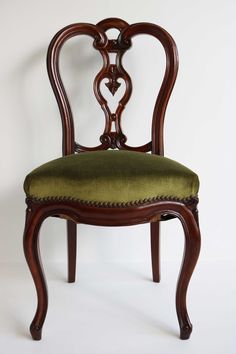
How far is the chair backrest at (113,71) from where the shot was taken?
4.85ft

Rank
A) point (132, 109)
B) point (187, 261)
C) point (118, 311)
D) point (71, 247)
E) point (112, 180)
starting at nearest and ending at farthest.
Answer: point (112, 180) < point (187, 261) < point (118, 311) < point (71, 247) < point (132, 109)

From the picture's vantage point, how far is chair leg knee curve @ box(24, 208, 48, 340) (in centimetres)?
119

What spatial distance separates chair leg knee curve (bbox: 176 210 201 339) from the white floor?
59mm

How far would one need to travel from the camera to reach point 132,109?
5.77 ft

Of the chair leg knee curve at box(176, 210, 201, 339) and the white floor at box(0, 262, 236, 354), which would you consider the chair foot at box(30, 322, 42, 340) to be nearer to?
the white floor at box(0, 262, 236, 354)

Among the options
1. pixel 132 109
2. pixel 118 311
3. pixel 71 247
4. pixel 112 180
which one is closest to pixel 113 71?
pixel 132 109

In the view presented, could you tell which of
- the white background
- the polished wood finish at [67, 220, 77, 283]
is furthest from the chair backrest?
the polished wood finish at [67, 220, 77, 283]

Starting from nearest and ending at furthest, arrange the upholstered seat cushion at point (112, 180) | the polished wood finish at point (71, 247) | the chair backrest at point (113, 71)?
the upholstered seat cushion at point (112, 180)
the chair backrest at point (113, 71)
the polished wood finish at point (71, 247)

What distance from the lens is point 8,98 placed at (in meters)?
1.74

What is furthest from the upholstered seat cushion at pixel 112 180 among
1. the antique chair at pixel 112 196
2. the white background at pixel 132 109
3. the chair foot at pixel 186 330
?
the white background at pixel 132 109

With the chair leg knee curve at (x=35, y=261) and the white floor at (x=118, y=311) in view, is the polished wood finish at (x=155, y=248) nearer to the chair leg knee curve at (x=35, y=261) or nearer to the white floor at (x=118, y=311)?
the white floor at (x=118, y=311)

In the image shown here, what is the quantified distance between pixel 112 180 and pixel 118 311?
616 millimetres

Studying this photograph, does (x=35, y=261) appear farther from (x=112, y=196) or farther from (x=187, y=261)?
(x=187, y=261)

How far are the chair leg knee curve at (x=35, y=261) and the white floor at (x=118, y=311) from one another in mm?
58
